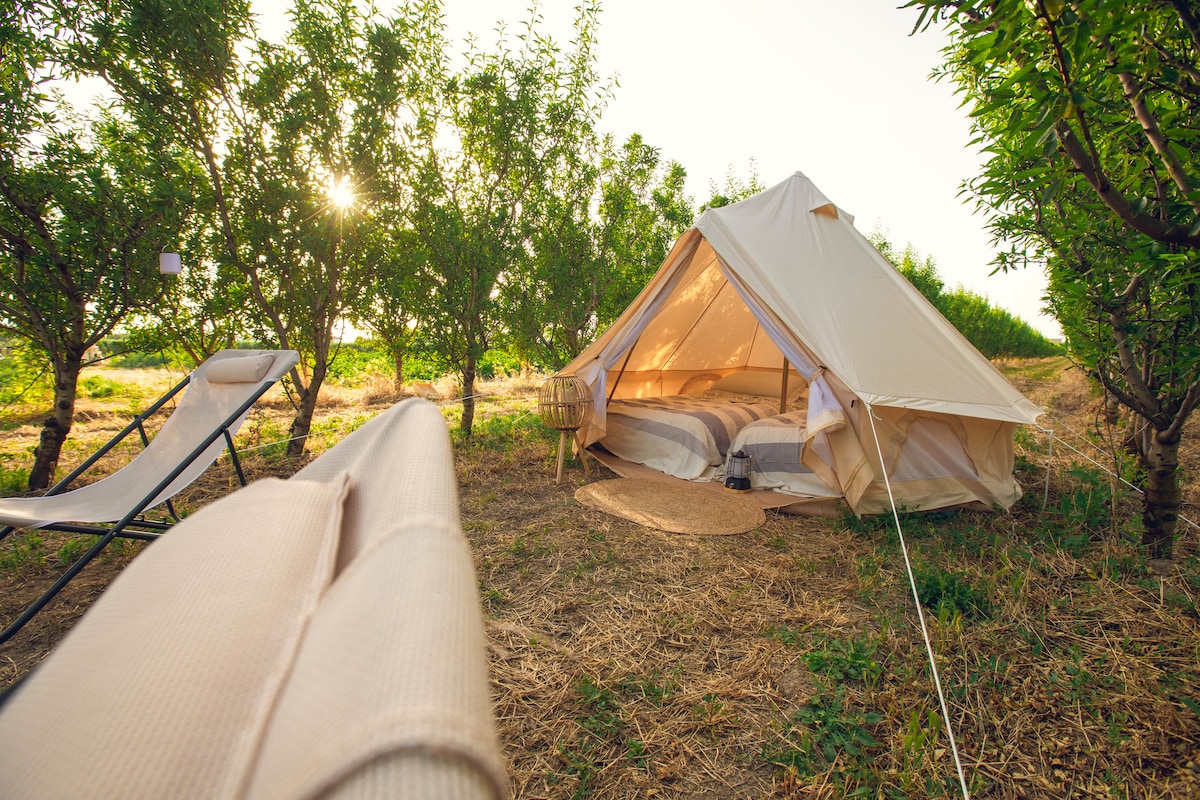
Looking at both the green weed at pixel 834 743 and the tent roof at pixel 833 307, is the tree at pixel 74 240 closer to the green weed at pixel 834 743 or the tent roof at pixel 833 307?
the tent roof at pixel 833 307

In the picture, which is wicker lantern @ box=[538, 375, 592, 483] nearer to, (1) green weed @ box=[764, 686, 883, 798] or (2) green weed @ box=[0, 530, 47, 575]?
(1) green weed @ box=[764, 686, 883, 798]

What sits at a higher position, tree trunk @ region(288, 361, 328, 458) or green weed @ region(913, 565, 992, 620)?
tree trunk @ region(288, 361, 328, 458)

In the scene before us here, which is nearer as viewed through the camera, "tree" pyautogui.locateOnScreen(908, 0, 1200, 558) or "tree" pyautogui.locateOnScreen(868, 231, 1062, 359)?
"tree" pyautogui.locateOnScreen(908, 0, 1200, 558)

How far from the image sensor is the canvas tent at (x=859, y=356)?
2973 millimetres

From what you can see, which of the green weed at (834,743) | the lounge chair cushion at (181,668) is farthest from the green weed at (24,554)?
the green weed at (834,743)

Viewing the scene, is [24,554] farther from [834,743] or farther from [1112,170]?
[1112,170]

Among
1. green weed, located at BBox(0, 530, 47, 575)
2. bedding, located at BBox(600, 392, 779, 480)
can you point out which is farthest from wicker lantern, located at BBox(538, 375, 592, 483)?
green weed, located at BBox(0, 530, 47, 575)

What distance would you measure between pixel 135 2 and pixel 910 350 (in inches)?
218

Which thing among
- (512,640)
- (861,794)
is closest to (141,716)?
(861,794)

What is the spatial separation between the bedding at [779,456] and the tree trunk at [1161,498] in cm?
155

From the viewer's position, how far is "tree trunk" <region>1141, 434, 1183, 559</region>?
2307 millimetres

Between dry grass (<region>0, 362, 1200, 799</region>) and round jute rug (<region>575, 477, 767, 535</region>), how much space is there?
0.54 feet

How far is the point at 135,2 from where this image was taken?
10.8ft

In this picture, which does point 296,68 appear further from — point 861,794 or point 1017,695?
point 1017,695
